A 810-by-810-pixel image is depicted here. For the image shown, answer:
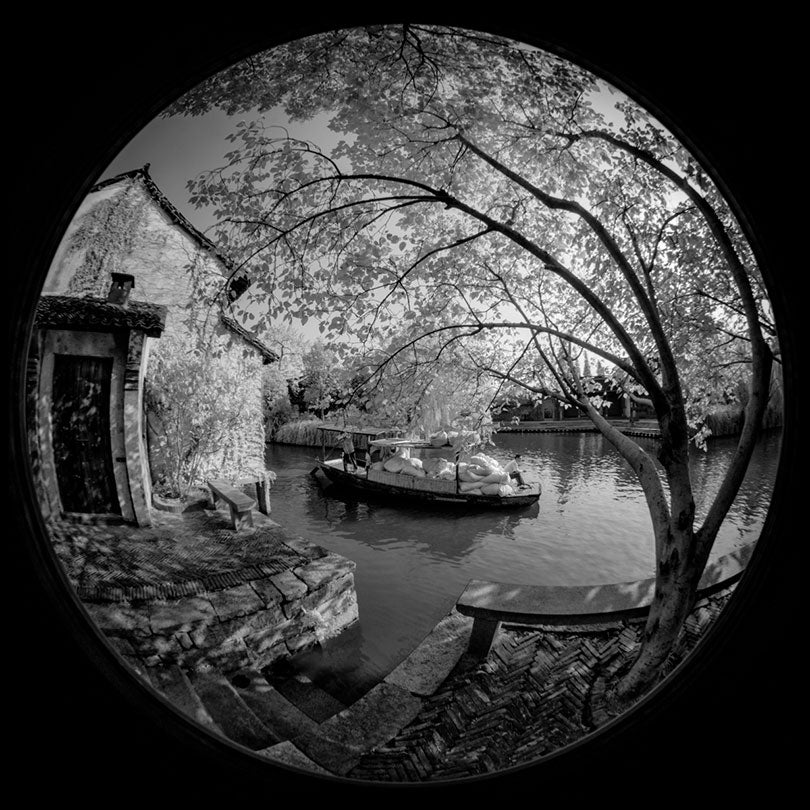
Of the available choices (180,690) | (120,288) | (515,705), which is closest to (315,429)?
(120,288)

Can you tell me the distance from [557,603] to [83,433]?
346 inches

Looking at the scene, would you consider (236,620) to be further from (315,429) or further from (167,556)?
(315,429)

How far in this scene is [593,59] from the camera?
1.19 meters

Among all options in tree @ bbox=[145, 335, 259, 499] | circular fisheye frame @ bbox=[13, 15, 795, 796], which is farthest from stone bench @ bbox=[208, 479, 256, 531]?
tree @ bbox=[145, 335, 259, 499]

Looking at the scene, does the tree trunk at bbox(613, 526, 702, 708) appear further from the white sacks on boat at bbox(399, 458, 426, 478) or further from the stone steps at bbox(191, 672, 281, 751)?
the white sacks on boat at bbox(399, 458, 426, 478)

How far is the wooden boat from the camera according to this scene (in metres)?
14.5

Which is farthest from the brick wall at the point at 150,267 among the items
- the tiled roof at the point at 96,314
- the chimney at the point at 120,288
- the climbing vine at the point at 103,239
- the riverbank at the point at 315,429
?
the riverbank at the point at 315,429

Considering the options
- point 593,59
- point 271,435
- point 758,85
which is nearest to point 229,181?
point 593,59

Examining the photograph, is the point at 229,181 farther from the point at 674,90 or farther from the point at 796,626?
the point at 796,626

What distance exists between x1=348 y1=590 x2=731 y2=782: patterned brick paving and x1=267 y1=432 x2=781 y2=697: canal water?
2526 mm

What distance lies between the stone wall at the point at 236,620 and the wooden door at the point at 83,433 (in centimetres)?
333

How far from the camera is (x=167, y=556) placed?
21.2 feet

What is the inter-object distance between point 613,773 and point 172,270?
13170 millimetres

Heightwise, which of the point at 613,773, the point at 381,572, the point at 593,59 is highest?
the point at 593,59
